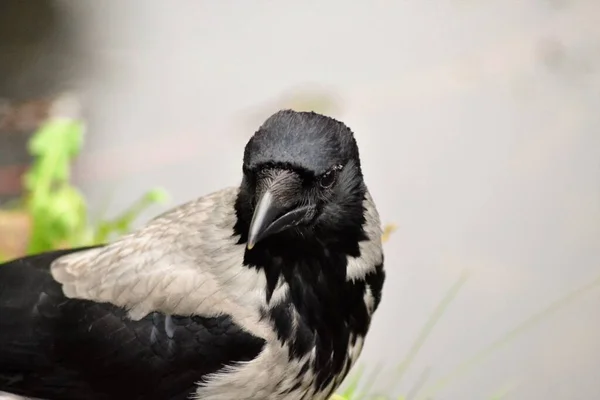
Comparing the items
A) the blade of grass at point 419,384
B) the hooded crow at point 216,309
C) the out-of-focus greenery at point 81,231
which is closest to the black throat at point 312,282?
the hooded crow at point 216,309

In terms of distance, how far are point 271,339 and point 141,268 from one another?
0.75ft

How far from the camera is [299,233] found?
3.51 ft

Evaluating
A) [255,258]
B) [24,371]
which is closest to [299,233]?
[255,258]

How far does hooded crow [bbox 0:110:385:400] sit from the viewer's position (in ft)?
3.67

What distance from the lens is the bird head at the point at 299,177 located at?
0.99 m

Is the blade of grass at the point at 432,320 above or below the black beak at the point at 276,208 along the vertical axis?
above

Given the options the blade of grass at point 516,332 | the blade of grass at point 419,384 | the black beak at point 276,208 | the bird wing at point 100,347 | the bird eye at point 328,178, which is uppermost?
the blade of grass at point 516,332

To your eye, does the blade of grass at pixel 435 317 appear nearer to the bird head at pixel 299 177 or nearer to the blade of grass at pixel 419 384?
the blade of grass at pixel 419 384

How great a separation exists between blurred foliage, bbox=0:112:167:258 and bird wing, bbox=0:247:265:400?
58 centimetres

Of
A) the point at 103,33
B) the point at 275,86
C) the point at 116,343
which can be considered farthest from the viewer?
the point at 103,33

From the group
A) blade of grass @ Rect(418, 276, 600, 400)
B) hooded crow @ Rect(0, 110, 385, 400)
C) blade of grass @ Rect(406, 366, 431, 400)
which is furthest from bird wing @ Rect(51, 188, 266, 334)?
blade of grass @ Rect(418, 276, 600, 400)

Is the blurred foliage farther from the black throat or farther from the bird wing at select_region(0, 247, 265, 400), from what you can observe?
the black throat

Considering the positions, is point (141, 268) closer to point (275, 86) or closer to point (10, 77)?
point (275, 86)

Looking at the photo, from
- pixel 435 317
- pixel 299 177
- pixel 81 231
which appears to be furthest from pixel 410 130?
pixel 299 177
